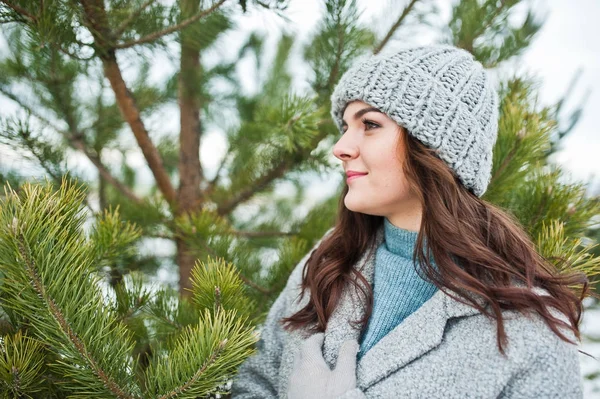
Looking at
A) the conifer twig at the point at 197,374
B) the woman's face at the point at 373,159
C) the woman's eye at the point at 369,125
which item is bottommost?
the conifer twig at the point at 197,374

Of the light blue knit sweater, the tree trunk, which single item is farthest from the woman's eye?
the tree trunk

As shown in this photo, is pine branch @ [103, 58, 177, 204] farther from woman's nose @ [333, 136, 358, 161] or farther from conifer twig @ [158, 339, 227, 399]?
conifer twig @ [158, 339, 227, 399]

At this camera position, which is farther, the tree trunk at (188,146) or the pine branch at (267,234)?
the pine branch at (267,234)

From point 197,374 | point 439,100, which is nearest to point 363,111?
point 439,100

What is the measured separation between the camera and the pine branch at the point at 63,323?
56cm

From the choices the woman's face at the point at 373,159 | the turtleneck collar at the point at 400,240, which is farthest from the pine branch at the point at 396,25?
the turtleneck collar at the point at 400,240

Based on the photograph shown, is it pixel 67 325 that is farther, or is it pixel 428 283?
pixel 428 283

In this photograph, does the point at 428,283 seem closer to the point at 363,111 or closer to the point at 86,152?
the point at 363,111

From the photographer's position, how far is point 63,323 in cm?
59

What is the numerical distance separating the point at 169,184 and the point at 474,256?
73 cm

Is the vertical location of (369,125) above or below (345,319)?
above

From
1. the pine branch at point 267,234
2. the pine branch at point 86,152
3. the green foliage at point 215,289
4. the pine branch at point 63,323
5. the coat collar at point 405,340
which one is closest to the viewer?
the pine branch at point 63,323

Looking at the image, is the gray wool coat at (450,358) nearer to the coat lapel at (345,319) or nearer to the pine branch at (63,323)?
the coat lapel at (345,319)

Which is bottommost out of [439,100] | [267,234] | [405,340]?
[267,234]
